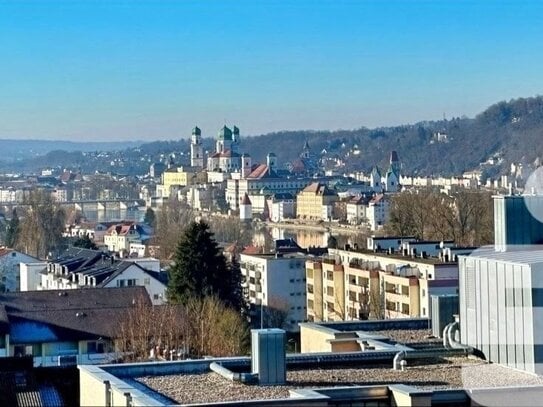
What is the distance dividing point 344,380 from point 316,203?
75.4 meters

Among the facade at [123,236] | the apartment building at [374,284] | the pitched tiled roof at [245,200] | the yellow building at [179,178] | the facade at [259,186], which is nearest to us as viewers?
the apartment building at [374,284]

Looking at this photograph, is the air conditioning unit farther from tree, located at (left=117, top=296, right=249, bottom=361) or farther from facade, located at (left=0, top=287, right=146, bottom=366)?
tree, located at (left=117, top=296, right=249, bottom=361)

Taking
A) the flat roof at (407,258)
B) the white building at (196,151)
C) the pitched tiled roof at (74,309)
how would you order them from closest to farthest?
the pitched tiled roof at (74,309) < the flat roof at (407,258) < the white building at (196,151)

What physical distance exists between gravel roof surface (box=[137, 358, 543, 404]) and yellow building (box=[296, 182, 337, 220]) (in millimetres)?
71712

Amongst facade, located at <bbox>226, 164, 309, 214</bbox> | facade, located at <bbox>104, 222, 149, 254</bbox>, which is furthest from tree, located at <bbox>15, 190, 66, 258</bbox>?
facade, located at <bbox>226, 164, 309, 214</bbox>

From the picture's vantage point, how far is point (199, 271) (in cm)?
2394

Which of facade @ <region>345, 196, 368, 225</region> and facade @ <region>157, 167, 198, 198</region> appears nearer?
facade @ <region>345, 196, 368, 225</region>

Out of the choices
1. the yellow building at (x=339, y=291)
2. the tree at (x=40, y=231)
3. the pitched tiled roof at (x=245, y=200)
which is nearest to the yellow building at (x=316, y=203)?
the pitched tiled roof at (x=245, y=200)

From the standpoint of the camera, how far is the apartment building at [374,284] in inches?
935

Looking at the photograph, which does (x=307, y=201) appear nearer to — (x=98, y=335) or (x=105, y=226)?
(x=105, y=226)

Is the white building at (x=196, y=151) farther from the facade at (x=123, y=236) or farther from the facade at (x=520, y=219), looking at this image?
the facade at (x=520, y=219)

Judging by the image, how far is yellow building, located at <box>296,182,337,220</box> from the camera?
81.1 metres

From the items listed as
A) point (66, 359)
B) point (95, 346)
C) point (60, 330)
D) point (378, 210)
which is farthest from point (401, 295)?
point (378, 210)

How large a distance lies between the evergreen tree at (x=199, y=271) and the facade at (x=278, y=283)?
528 centimetres
